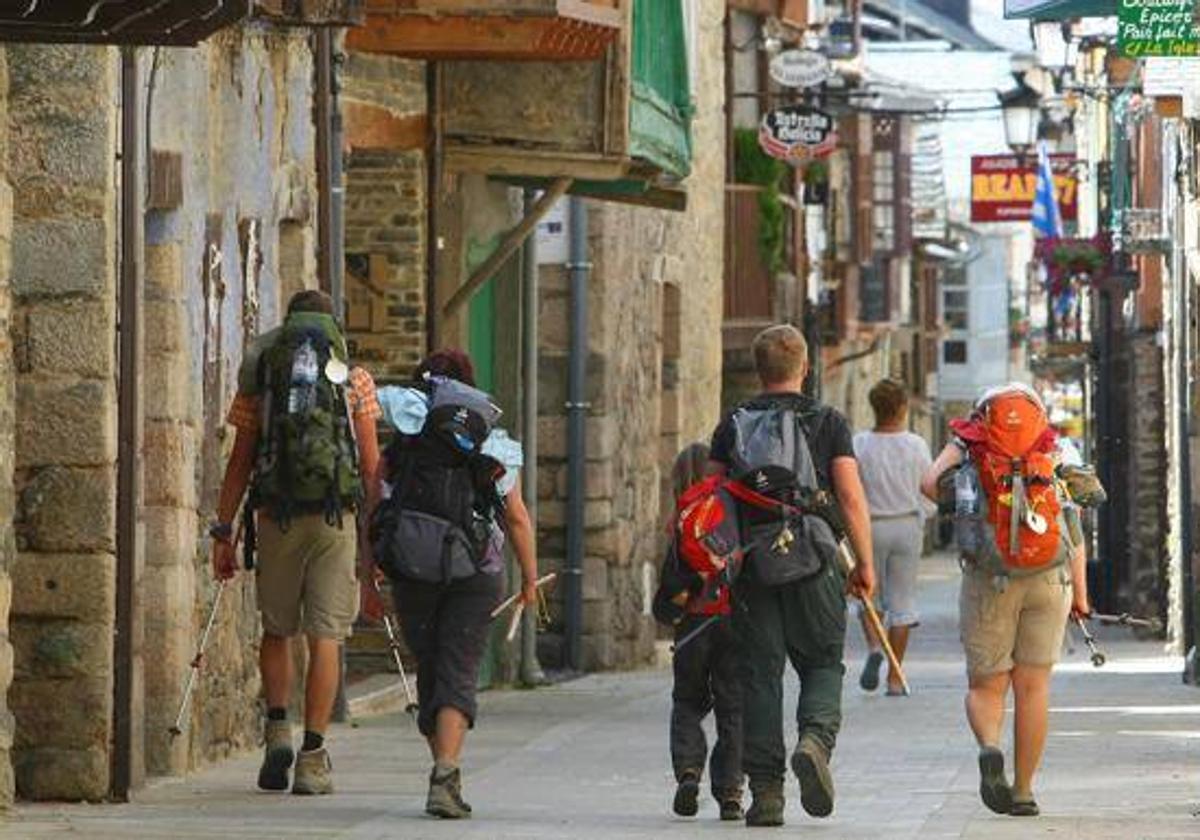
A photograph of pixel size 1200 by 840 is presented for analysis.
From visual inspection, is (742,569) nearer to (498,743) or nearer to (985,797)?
(985,797)

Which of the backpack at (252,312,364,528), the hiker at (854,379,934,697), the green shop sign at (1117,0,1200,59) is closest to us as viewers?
the backpack at (252,312,364,528)

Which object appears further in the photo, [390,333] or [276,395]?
[390,333]

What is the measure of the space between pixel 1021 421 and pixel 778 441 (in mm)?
902

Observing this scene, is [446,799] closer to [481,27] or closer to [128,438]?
[128,438]

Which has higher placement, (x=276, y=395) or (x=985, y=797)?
(x=276, y=395)

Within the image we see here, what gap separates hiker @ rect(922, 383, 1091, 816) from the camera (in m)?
13.4

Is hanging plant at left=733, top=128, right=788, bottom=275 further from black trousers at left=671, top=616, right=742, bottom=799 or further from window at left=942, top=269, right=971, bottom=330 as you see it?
window at left=942, top=269, right=971, bottom=330

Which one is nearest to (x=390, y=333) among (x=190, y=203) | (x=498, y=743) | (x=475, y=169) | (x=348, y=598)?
(x=475, y=169)

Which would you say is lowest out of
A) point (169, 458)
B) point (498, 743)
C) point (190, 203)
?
point (498, 743)

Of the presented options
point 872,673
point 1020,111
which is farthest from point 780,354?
point 1020,111

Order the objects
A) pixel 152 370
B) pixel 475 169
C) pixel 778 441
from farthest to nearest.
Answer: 1. pixel 475 169
2. pixel 152 370
3. pixel 778 441

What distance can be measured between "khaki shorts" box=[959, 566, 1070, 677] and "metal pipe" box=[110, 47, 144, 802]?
9.87ft

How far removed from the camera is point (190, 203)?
15.5 meters

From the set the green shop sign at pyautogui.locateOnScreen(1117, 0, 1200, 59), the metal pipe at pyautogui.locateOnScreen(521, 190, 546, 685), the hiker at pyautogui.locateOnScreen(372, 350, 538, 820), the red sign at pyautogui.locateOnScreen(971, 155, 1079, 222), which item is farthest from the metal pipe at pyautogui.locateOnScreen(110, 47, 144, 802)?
the red sign at pyautogui.locateOnScreen(971, 155, 1079, 222)
